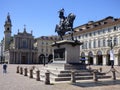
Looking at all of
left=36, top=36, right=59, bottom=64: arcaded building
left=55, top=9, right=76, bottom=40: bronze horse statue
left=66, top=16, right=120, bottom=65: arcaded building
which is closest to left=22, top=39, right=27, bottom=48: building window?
left=36, top=36, right=59, bottom=64: arcaded building

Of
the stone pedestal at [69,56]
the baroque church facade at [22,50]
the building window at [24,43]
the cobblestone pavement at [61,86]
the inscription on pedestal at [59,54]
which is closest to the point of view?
the cobblestone pavement at [61,86]

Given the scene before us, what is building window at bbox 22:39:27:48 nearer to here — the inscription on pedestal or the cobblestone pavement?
the inscription on pedestal

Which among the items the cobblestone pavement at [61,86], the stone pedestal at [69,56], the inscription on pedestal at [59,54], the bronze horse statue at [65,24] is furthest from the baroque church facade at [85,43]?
the cobblestone pavement at [61,86]

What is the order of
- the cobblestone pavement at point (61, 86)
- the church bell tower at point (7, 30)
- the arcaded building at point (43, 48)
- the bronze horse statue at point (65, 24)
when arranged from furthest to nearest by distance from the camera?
the church bell tower at point (7, 30), the arcaded building at point (43, 48), the bronze horse statue at point (65, 24), the cobblestone pavement at point (61, 86)

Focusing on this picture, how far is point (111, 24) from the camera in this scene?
2350 inches

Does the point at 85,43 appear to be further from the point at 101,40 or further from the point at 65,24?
the point at 65,24

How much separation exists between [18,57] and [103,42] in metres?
46.4

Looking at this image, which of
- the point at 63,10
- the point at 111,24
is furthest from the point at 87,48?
the point at 63,10

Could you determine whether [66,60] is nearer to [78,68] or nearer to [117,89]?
[78,68]

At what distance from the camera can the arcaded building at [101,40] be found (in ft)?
192

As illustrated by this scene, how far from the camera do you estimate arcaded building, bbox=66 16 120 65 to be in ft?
192

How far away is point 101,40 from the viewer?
65.0m

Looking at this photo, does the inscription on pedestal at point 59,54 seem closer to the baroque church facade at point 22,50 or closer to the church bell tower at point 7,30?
the baroque church facade at point 22,50

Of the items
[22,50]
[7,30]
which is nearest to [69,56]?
[22,50]
